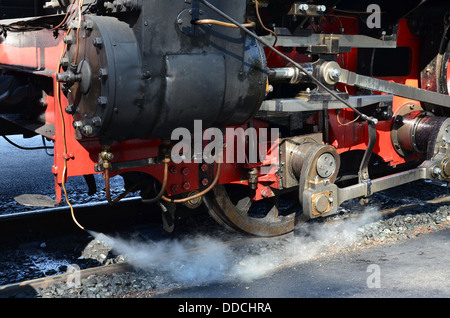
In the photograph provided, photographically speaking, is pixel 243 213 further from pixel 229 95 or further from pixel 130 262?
pixel 229 95

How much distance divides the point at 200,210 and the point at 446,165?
7.16 feet

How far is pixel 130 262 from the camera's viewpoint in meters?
4.09

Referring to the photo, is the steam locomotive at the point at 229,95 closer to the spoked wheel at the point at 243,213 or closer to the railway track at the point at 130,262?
the spoked wheel at the point at 243,213

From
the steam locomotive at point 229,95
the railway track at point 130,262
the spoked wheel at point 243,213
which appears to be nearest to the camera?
the steam locomotive at point 229,95

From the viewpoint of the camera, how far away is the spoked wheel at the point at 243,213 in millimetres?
4395

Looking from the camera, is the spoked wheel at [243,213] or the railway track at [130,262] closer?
the railway track at [130,262]

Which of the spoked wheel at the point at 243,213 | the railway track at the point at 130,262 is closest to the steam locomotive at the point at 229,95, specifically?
the spoked wheel at the point at 243,213

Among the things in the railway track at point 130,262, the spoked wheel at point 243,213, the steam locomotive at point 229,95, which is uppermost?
the steam locomotive at point 229,95

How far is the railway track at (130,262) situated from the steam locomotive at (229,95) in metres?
0.14

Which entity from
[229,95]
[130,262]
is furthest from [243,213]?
[229,95]

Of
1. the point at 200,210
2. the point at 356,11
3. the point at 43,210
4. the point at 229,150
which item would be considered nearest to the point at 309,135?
the point at 229,150

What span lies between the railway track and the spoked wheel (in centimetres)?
9

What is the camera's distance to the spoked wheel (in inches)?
173

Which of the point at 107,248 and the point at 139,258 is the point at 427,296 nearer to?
the point at 139,258
